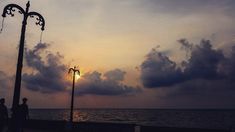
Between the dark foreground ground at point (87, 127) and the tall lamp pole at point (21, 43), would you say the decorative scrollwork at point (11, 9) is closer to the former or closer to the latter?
the tall lamp pole at point (21, 43)

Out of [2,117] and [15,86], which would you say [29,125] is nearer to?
[2,117]

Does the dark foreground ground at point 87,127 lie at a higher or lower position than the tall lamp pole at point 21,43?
lower

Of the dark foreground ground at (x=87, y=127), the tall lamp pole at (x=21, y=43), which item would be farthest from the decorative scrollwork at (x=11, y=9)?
the dark foreground ground at (x=87, y=127)

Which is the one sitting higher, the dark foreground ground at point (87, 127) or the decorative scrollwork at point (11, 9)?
the decorative scrollwork at point (11, 9)

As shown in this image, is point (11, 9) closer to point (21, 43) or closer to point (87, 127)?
point (21, 43)

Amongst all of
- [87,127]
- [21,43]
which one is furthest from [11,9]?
[87,127]

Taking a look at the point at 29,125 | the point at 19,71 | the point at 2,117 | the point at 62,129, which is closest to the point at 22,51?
the point at 19,71

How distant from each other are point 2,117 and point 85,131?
9.48 metres

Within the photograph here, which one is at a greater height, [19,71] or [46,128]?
[19,71]

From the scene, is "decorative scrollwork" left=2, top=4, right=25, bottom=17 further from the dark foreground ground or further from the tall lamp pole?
the dark foreground ground

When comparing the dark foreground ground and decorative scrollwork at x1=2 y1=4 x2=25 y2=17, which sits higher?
decorative scrollwork at x1=2 y1=4 x2=25 y2=17

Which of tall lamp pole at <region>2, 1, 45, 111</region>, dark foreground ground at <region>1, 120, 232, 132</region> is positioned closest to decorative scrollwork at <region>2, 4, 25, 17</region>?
tall lamp pole at <region>2, 1, 45, 111</region>

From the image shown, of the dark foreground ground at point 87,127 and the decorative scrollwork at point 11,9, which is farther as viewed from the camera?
the dark foreground ground at point 87,127

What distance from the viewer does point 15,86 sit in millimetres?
12258
